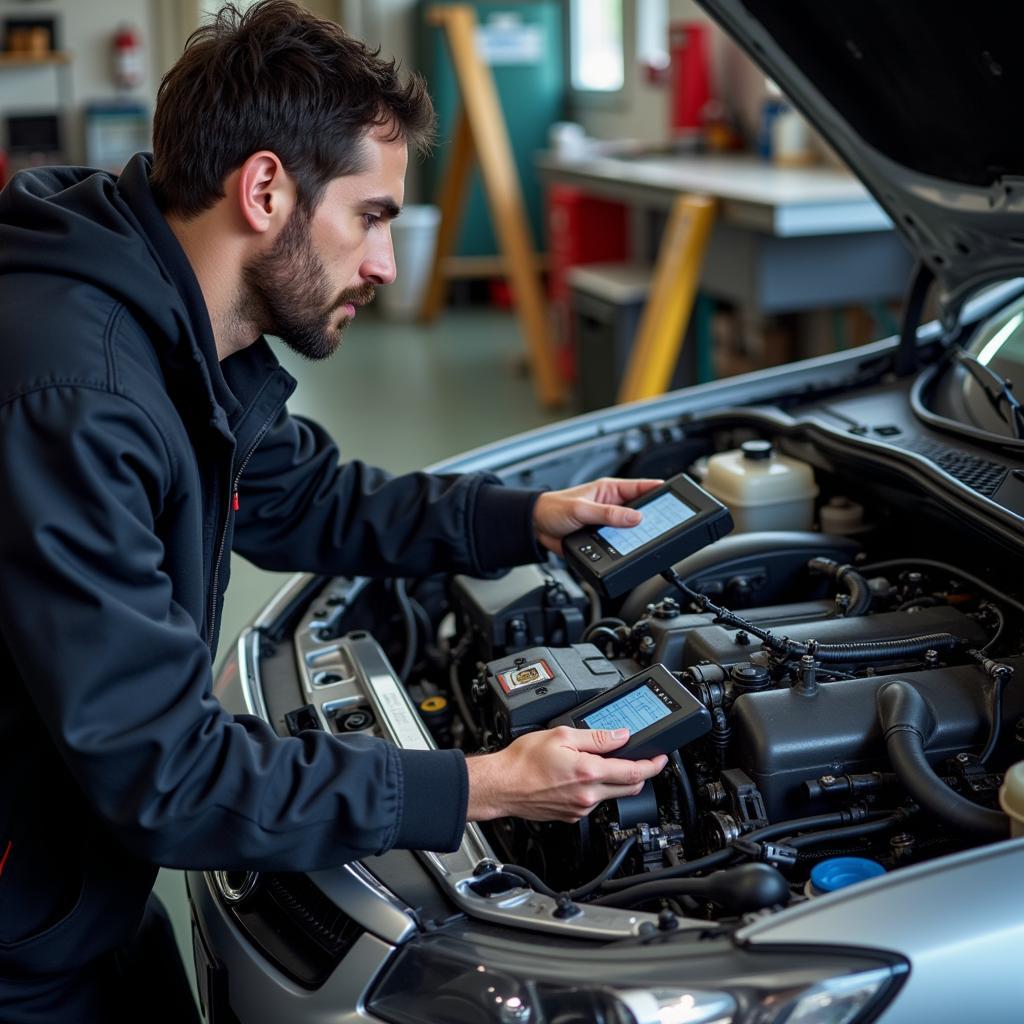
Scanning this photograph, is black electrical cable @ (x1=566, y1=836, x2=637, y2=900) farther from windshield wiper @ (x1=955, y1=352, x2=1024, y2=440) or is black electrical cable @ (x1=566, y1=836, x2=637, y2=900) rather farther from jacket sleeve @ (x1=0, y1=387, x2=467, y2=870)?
windshield wiper @ (x1=955, y1=352, x2=1024, y2=440)

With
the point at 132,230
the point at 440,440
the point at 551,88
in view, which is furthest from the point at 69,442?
the point at 551,88

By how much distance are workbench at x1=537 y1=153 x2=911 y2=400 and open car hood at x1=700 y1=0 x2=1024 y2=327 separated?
1616 millimetres

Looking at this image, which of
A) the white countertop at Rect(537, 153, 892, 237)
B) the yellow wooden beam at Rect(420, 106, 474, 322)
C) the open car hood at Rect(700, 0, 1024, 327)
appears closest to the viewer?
the open car hood at Rect(700, 0, 1024, 327)

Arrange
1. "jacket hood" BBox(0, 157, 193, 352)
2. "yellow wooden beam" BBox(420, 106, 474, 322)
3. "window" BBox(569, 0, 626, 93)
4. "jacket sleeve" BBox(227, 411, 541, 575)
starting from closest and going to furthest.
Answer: "jacket hood" BBox(0, 157, 193, 352) < "jacket sleeve" BBox(227, 411, 541, 575) < "yellow wooden beam" BBox(420, 106, 474, 322) < "window" BBox(569, 0, 626, 93)

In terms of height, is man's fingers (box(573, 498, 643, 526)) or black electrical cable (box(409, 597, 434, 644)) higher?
man's fingers (box(573, 498, 643, 526))

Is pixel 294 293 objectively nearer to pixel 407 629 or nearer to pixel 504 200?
pixel 407 629

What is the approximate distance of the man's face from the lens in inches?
49.9

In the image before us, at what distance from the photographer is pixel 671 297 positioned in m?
4.04

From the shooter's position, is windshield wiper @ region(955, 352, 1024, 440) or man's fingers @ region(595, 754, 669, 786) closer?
man's fingers @ region(595, 754, 669, 786)

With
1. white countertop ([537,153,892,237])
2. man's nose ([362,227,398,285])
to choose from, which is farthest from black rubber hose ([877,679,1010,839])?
white countertop ([537,153,892,237])

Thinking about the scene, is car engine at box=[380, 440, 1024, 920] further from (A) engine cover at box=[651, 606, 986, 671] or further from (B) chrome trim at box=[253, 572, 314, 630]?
(B) chrome trim at box=[253, 572, 314, 630]

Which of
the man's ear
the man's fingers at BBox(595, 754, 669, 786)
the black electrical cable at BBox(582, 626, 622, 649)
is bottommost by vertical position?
the black electrical cable at BBox(582, 626, 622, 649)

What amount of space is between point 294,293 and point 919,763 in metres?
0.76

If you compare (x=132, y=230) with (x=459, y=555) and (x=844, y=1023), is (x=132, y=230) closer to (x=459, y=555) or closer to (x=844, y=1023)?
(x=459, y=555)
